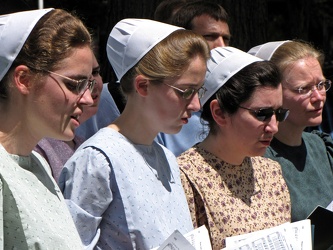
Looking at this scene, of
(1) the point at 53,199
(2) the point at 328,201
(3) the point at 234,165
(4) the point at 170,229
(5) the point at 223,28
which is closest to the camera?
(1) the point at 53,199

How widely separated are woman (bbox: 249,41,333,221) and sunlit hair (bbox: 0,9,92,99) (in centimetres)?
188

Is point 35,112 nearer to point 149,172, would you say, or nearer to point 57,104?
point 57,104

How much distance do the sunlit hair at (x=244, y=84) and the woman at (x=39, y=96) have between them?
1.25 metres

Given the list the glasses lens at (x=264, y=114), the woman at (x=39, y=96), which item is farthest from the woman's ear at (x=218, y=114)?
the woman at (x=39, y=96)

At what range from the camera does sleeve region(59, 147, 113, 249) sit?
10.0ft

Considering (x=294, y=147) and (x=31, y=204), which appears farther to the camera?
(x=294, y=147)

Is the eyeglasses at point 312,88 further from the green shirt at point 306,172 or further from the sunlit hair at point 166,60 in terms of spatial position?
the sunlit hair at point 166,60

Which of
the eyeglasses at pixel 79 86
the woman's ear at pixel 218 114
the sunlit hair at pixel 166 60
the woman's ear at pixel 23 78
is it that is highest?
the woman's ear at pixel 23 78

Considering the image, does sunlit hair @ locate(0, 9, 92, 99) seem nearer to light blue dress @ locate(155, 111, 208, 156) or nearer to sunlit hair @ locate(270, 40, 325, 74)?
light blue dress @ locate(155, 111, 208, 156)

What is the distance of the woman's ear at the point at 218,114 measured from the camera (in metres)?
3.87

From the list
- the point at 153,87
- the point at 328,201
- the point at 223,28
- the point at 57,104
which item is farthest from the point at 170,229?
the point at 223,28

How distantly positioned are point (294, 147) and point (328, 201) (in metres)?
0.34

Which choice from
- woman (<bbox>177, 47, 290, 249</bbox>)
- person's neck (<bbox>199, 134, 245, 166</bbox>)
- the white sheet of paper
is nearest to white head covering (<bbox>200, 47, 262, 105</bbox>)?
woman (<bbox>177, 47, 290, 249</bbox>)

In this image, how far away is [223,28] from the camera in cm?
487
